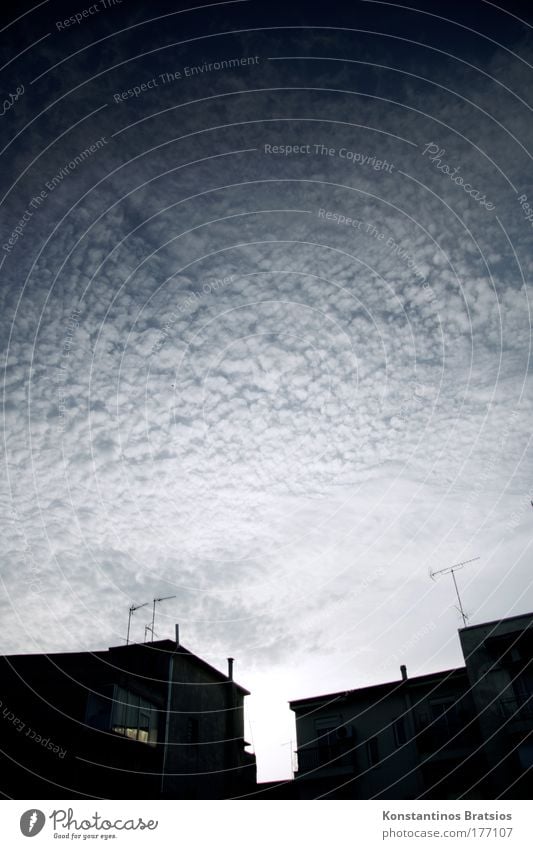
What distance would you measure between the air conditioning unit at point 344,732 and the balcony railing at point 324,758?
0.62 meters

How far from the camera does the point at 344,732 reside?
2862 cm

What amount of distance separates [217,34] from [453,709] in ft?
101

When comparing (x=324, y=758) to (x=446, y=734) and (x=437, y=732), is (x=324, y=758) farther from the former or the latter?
(x=446, y=734)

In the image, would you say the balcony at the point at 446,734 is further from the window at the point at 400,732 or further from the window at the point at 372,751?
the window at the point at 372,751

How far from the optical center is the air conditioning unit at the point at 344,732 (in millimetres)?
28516

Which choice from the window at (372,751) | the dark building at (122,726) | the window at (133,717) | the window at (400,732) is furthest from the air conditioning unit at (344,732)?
the window at (133,717)

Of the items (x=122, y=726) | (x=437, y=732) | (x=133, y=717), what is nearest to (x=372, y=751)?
(x=437, y=732)

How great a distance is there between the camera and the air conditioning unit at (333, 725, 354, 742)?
93.6 feet

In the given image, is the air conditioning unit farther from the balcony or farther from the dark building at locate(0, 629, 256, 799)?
the dark building at locate(0, 629, 256, 799)

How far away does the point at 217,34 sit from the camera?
9.50m
